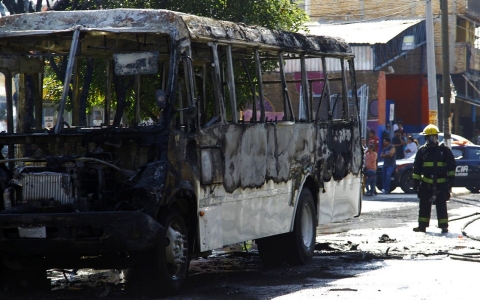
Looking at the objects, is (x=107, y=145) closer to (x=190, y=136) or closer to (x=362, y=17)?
(x=190, y=136)

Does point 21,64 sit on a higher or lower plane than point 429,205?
higher

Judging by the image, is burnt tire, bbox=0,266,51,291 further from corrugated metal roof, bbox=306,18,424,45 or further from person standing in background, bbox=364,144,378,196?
corrugated metal roof, bbox=306,18,424,45

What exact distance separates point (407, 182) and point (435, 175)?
11.8 metres

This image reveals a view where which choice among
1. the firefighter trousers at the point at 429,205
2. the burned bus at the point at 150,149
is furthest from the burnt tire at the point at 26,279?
the firefighter trousers at the point at 429,205

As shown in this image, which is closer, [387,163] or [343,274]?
[343,274]

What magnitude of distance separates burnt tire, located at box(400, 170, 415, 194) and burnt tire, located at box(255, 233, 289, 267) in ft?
54.8

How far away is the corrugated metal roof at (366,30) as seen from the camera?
4038cm

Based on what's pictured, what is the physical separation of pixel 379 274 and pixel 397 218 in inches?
355

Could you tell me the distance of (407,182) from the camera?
93.7ft

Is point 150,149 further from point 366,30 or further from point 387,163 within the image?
point 366,30

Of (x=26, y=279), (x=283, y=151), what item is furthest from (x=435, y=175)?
(x=26, y=279)

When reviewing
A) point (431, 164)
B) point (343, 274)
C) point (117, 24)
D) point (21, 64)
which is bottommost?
point (343, 274)

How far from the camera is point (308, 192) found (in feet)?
41.5

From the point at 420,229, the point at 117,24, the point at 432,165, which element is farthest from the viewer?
the point at 432,165
